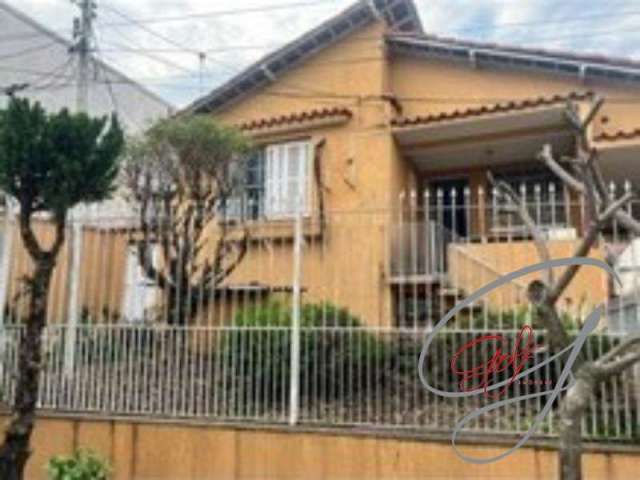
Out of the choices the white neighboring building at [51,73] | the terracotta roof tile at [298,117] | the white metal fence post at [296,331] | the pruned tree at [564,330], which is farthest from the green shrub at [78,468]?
the white neighboring building at [51,73]

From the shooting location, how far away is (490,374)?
6301 mm

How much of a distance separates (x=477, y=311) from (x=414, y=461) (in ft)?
5.48

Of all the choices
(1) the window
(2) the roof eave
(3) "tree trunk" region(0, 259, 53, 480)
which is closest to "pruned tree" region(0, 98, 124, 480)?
(3) "tree trunk" region(0, 259, 53, 480)

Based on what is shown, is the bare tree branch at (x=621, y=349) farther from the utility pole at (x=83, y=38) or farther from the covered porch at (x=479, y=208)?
the utility pole at (x=83, y=38)

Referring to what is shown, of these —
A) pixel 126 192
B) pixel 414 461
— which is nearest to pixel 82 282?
pixel 126 192

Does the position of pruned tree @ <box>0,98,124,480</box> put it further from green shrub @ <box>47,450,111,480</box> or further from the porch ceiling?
the porch ceiling

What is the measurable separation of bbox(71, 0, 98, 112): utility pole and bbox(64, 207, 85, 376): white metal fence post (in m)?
8.20

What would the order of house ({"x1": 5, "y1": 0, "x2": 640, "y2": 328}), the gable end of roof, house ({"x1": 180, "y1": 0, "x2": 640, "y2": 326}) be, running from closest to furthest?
house ({"x1": 5, "y1": 0, "x2": 640, "y2": 328}) < house ({"x1": 180, "y1": 0, "x2": 640, "y2": 326}) < the gable end of roof

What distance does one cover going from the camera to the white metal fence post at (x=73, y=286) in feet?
24.8

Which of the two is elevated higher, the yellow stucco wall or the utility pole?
the utility pole

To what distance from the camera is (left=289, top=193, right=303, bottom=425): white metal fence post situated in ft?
21.4

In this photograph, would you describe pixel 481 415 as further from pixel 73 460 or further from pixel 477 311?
pixel 73 460

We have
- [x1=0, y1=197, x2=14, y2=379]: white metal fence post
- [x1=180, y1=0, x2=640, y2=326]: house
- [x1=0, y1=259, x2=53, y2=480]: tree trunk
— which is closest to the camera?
[x1=0, y1=259, x2=53, y2=480]: tree trunk

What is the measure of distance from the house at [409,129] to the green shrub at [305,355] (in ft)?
3.88
